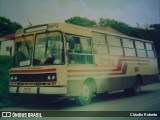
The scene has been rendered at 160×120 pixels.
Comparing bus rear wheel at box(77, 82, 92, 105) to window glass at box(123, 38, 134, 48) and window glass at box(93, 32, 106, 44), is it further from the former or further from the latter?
window glass at box(123, 38, 134, 48)

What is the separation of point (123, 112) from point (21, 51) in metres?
3.42

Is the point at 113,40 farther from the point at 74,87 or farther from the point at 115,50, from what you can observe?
the point at 74,87

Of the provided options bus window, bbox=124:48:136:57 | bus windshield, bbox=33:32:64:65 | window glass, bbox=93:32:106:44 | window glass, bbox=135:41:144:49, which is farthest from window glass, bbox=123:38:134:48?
bus windshield, bbox=33:32:64:65

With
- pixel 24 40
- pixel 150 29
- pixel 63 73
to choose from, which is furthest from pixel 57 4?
pixel 150 29

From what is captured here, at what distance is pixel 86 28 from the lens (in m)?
9.50

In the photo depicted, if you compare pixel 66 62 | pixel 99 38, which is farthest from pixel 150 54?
pixel 66 62

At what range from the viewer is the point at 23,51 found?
9.15 metres

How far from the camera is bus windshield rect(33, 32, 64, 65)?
8453 millimetres

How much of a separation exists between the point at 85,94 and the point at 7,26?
3.10 metres

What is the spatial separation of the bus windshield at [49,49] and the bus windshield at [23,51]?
0.79 ft

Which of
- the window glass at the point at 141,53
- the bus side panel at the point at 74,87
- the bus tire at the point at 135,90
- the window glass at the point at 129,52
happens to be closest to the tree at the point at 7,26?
the bus side panel at the point at 74,87

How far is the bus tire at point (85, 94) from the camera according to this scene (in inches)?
353

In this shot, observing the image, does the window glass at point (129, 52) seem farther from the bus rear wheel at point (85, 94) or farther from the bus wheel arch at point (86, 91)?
the bus rear wheel at point (85, 94)

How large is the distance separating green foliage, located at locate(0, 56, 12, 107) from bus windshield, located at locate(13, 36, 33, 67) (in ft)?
0.97
